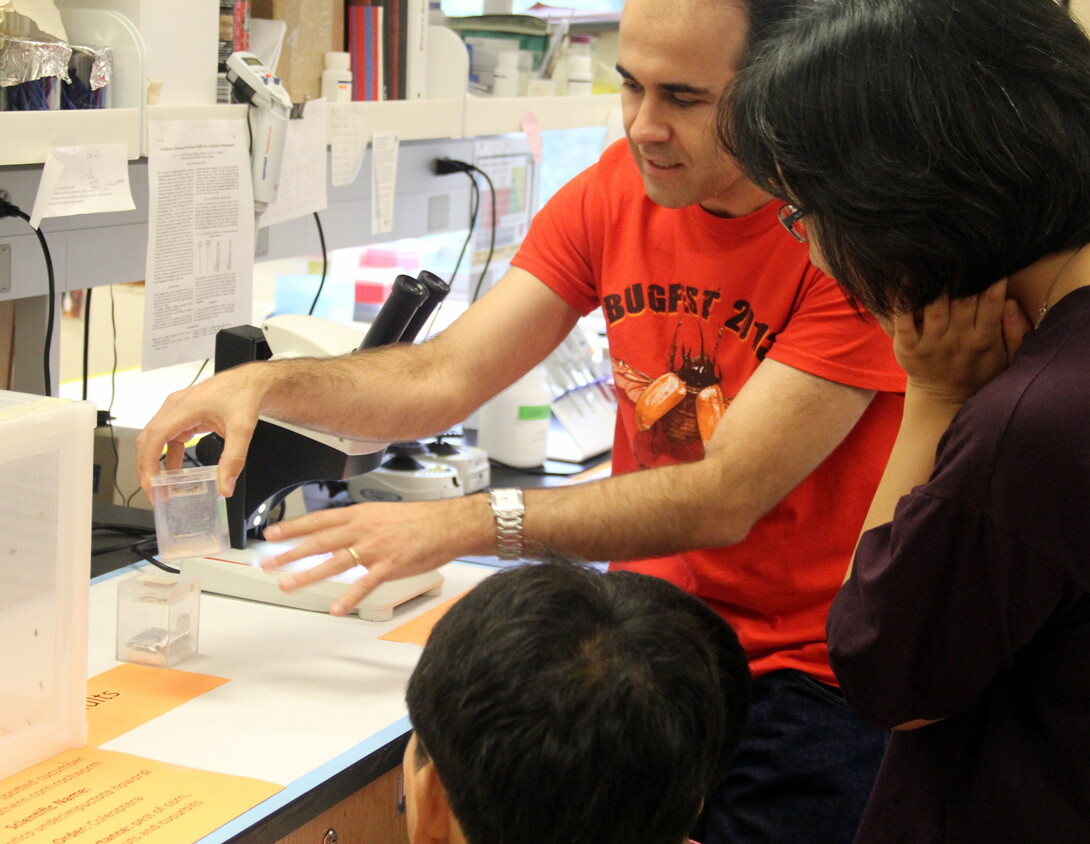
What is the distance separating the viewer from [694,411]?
154 centimetres

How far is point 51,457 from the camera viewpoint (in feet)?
3.66

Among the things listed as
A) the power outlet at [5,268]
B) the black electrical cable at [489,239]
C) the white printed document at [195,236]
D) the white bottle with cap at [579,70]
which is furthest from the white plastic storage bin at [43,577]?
the white bottle with cap at [579,70]

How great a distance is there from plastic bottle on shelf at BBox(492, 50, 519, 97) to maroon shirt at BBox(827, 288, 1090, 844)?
1863 mm

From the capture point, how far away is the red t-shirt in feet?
4.65

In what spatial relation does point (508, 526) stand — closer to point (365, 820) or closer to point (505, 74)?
point (365, 820)

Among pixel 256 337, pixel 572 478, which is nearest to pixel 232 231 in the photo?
pixel 256 337

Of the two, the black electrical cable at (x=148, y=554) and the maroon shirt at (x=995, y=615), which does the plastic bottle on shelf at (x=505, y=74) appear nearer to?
the black electrical cable at (x=148, y=554)

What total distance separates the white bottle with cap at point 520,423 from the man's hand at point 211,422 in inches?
47.7

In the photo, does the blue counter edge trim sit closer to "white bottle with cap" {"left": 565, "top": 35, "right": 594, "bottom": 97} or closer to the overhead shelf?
the overhead shelf

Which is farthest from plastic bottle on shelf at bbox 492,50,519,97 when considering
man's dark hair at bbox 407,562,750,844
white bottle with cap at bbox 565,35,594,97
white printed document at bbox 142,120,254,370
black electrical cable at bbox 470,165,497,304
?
man's dark hair at bbox 407,562,750,844

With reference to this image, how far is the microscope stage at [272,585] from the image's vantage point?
1.58m

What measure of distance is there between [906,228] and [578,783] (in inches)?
17.9

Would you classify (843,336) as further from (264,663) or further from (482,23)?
(482,23)

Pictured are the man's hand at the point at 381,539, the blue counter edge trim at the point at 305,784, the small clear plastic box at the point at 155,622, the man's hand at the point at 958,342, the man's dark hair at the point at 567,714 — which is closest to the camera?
the man's dark hair at the point at 567,714
